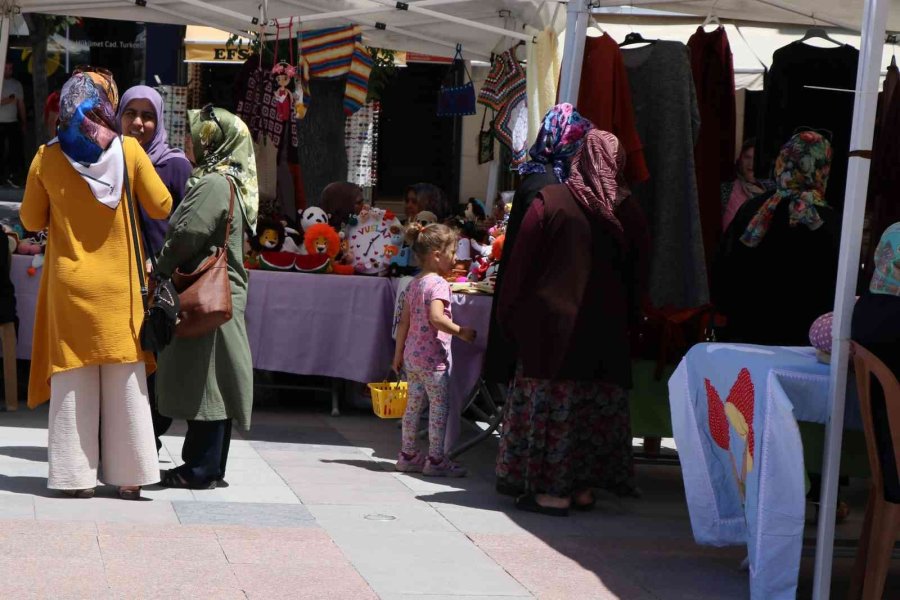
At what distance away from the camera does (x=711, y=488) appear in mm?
4891

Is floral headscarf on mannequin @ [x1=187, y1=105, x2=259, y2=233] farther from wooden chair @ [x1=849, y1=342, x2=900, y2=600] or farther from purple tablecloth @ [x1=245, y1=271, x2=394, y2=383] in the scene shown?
wooden chair @ [x1=849, y1=342, x2=900, y2=600]

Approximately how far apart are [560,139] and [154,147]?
6.09ft

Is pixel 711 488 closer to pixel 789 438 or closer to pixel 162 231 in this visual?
pixel 789 438

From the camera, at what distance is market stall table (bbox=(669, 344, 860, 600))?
429 cm

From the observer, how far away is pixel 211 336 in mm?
5859

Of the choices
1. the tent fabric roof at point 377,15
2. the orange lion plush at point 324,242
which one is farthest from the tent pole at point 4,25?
the orange lion plush at point 324,242

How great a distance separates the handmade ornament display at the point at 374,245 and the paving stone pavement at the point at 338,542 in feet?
6.13

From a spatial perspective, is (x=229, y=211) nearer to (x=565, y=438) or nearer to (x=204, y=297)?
(x=204, y=297)

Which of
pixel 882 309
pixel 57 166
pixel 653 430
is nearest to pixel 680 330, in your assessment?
pixel 653 430

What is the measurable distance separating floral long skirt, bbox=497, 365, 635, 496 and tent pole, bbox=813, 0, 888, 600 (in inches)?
59.3

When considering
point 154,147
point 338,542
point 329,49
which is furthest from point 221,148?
point 329,49

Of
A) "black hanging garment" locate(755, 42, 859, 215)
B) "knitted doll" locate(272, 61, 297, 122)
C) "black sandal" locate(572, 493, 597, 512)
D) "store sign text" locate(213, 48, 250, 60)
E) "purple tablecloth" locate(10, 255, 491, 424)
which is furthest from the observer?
"store sign text" locate(213, 48, 250, 60)

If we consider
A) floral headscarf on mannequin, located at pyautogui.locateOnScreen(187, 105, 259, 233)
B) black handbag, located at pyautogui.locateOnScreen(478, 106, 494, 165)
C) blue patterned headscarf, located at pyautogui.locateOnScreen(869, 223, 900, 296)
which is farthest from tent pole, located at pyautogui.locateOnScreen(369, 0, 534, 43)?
blue patterned headscarf, located at pyautogui.locateOnScreen(869, 223, 900, 296)

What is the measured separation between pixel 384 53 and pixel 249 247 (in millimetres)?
4987
